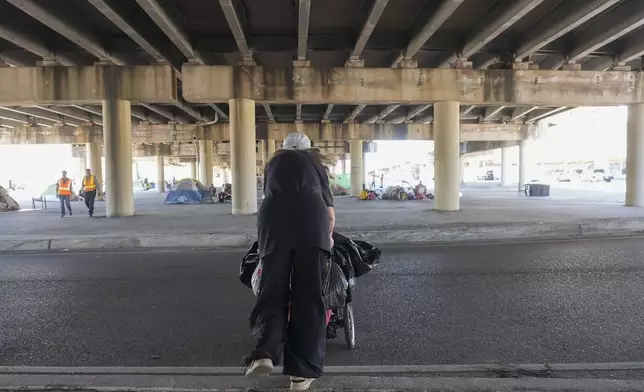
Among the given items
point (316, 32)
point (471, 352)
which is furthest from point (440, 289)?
point (316, 32)

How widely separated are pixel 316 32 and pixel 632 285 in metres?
11.7

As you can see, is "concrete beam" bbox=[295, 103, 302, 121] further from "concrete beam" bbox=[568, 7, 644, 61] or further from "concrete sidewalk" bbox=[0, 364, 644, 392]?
"concrete sidewalk" bbox=[0, 364, 644, 392]

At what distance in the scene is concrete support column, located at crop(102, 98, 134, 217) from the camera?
16453 mm

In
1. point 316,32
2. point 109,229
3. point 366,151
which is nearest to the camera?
point 109,229

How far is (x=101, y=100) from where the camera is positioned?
645 inches

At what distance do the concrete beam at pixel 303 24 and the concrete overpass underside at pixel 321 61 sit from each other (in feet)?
0.37

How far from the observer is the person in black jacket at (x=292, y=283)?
294 centimetres

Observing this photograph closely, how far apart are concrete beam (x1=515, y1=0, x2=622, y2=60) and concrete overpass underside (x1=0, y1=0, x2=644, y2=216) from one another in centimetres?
6

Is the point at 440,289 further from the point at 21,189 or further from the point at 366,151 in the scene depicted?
the point at 21,189

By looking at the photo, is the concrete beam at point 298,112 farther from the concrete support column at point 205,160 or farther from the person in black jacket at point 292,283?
the person in black jacket at point 292,283

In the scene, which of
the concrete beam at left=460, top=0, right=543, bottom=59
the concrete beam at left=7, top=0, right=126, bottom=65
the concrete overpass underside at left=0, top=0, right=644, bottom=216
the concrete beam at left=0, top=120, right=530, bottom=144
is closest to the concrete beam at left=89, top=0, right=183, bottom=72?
the concrete overpass underside at left=0, top=0, right=644, bottom=216

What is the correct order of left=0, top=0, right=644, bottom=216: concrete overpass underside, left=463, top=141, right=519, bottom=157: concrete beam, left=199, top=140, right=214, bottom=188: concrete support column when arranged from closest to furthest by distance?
1. left=0, top=0, right=644, bottom=216: concrete overpass underside
2. left=199, top=140, right=214, bottom=188: concrete support column
3. left=463, top=141, right=519, bottom=157: concrete beam

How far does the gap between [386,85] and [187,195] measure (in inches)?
506

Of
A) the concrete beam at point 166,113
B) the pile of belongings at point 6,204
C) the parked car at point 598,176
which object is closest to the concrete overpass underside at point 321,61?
the pile of belongings at point 6,204
